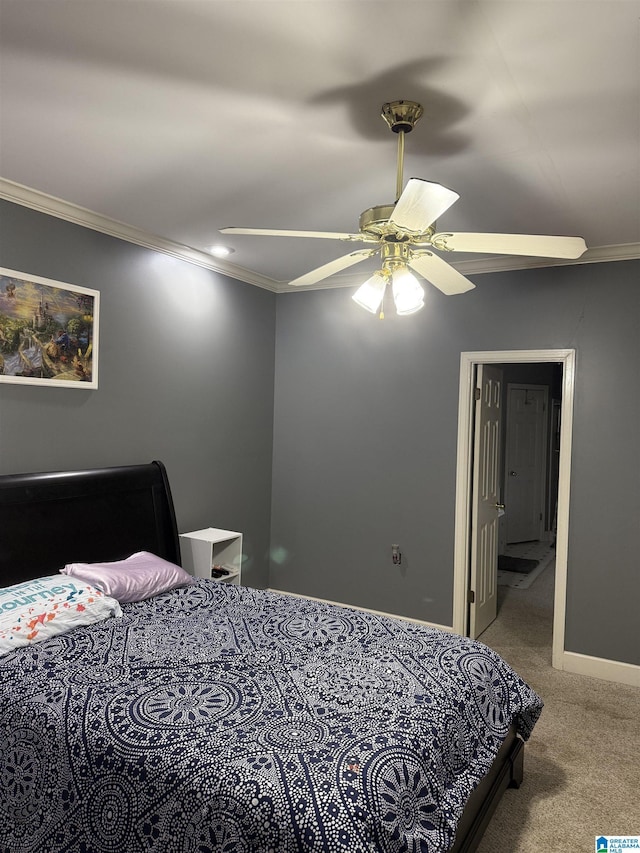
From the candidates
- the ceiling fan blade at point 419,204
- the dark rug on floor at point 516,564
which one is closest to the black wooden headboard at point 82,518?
the ceiling fan blade at point 419,204

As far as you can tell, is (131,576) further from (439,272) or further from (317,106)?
(317,106)

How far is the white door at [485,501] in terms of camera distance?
4.33 meters

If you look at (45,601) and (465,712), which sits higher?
(45,601)

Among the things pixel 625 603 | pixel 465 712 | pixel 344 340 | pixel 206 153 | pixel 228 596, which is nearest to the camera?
pixel 465 712

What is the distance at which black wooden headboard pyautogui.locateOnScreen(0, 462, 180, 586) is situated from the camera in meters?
2.88

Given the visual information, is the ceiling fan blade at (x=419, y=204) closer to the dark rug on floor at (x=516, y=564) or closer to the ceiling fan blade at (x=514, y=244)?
the ceiling fan blade at (x=514, y=244)

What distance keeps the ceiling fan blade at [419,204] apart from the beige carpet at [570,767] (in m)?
2.30

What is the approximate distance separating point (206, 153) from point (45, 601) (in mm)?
2010

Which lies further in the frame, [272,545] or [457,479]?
[272,545]

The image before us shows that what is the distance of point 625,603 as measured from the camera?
3.74 meters

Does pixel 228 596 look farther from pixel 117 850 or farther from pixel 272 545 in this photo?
pixel 272 545

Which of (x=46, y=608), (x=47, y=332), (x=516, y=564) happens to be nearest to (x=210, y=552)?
(x=46, y=608)

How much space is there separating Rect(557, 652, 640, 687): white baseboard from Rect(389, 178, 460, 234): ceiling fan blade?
10.4 feet

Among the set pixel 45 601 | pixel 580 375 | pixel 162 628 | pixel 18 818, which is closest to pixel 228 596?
pixel 162 628
